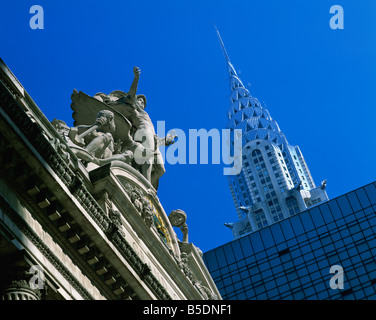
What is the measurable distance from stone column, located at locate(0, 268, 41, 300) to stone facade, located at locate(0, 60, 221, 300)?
0.09ft

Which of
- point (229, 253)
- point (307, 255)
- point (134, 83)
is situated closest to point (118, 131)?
point (134, 83)

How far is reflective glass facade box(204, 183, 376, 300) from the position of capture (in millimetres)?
105562

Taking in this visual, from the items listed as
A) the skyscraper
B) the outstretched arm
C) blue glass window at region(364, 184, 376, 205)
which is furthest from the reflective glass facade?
Answer: the outstretched arm

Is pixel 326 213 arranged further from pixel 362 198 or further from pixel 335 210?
pixel 362 198

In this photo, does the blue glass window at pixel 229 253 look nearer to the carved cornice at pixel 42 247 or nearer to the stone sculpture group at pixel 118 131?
the stone sculpture group at pixel 118 131

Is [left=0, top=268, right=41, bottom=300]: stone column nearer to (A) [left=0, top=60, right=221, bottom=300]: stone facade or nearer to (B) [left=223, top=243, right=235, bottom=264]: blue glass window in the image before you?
(A) [left=0, top=60, right=221, bottom=300]: stone facade

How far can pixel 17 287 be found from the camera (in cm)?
2166

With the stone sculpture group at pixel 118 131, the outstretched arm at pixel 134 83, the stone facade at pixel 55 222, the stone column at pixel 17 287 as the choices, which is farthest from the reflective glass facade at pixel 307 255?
the stone column at pixel 17 287

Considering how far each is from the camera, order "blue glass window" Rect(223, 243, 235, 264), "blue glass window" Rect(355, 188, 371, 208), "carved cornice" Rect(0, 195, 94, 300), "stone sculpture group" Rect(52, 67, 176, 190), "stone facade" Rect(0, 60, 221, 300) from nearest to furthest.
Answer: "stone facade" Rect(0, 60, 221, 300) → "carved cornice" Rect(0, 195, 94, 300) → "stone sculpture group" Rect(52, 67, 176, 190) → "blue glass window" Rect(355, 188, 371, 208) → "blue glass window" Rect(223, 243, 235, 264)

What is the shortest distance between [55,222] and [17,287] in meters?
3.78

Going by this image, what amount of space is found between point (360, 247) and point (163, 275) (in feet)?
252

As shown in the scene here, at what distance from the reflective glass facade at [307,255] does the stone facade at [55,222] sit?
76709mm

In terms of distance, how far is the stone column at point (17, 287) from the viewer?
2137 centimetres

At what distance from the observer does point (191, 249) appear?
1635 inches
